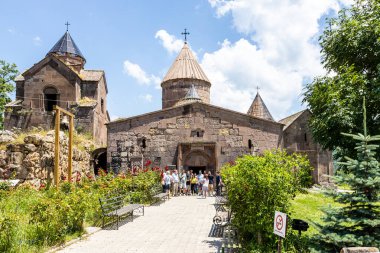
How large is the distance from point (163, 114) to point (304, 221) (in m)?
14.3

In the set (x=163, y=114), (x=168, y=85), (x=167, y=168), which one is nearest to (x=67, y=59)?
(x=168, y=85)

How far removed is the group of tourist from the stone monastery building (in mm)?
800

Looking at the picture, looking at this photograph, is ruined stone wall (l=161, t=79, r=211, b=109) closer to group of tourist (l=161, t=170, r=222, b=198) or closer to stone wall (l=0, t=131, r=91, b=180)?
group of tourist (l=161, t=170, r=222, b=198)

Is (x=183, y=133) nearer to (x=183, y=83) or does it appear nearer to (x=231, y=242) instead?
(x=183, y=83)

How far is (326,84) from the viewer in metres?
11.0

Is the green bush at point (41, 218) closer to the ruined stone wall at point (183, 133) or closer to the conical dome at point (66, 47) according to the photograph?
the ruined stone wall at point (183, 133)

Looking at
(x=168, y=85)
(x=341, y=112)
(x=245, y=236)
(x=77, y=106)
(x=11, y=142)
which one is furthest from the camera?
(x=168, y=85)

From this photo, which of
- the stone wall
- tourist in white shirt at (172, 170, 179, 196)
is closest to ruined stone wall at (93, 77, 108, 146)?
tourist in white shirt at (172, 170, 179, 196)

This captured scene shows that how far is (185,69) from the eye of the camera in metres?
26.2

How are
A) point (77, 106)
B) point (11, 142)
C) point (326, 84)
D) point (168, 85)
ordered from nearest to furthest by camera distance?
point (326, 84), point (11, 142), point (77, 106), point (168, 85)

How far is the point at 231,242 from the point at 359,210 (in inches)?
106

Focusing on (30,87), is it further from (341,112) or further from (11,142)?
(341,112)

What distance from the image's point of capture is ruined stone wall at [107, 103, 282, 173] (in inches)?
766

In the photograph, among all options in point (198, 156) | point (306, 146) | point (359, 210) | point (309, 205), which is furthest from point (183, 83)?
point (359, 210)
